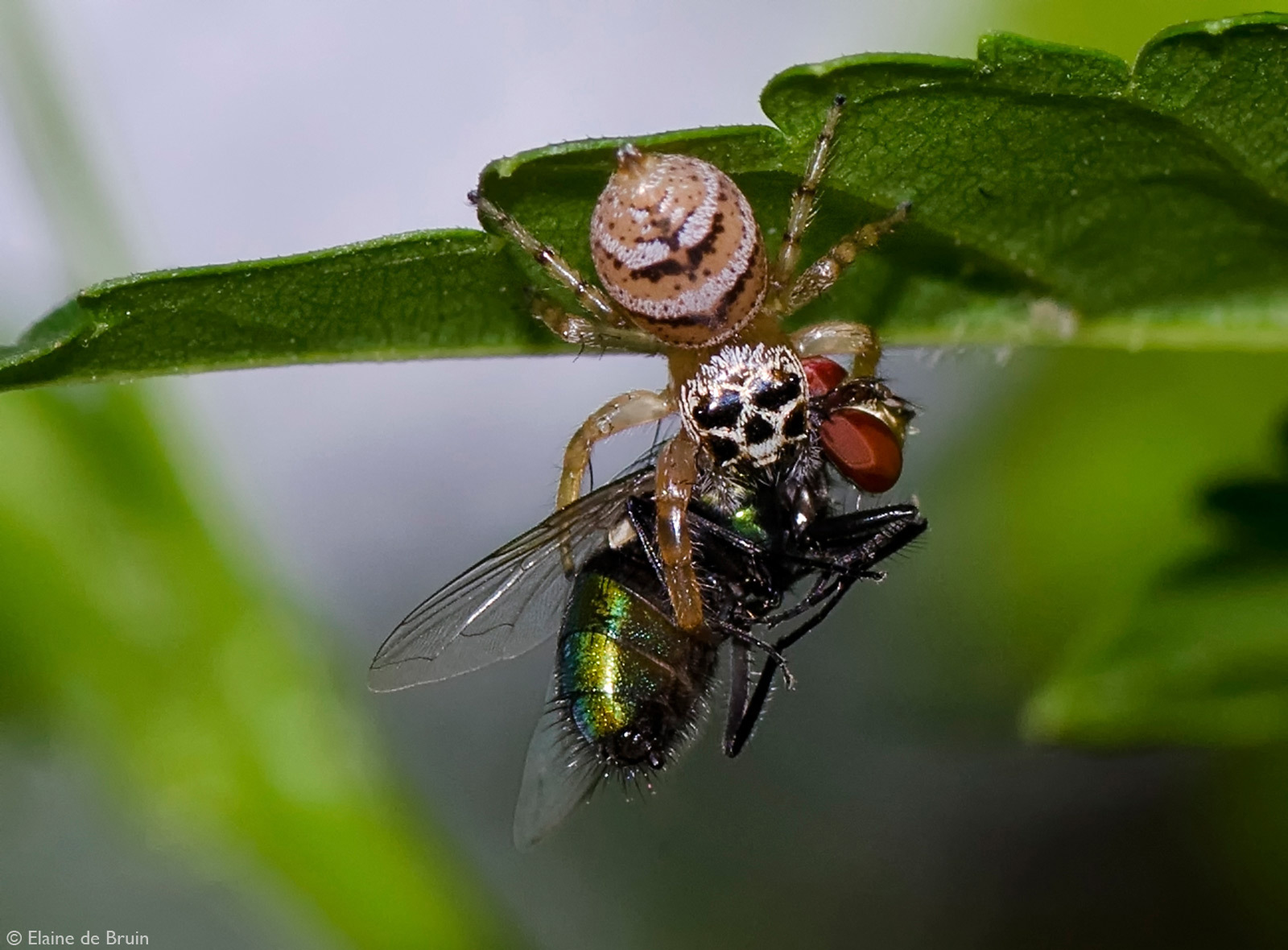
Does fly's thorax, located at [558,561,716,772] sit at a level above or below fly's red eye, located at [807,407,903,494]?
below

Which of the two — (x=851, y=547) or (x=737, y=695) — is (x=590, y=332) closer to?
(x=851, y=547)

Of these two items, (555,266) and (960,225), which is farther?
(555,266)

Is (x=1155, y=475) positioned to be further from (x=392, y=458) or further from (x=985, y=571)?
(x=392, y=458)

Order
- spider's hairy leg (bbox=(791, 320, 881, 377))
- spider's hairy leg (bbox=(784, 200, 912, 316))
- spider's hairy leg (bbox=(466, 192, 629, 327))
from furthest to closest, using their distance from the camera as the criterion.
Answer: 1. spider's hairy leg (bbox=(791, 320, 881, 377))
2. spider's hairy leg (bbox=(784, 200, 912, 316))
3. spider's hairy leg (bbox=(466, 192, 629, 327))

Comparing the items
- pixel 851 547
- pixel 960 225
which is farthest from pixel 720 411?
pixel 960 225

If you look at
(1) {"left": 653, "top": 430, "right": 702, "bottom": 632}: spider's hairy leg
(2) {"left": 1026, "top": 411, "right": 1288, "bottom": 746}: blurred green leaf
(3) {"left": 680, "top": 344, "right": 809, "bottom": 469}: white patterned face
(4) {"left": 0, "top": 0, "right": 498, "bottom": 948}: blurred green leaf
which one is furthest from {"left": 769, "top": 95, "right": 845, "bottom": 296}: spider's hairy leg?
(4) {"left": 0, "top": 0, "right": 498, "bottom": 948}: blurred green leaf

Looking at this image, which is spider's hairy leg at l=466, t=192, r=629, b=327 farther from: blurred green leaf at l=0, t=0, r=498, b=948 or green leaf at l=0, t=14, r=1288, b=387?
blurred green leaf at l=0, t=0, r=498, b=948
